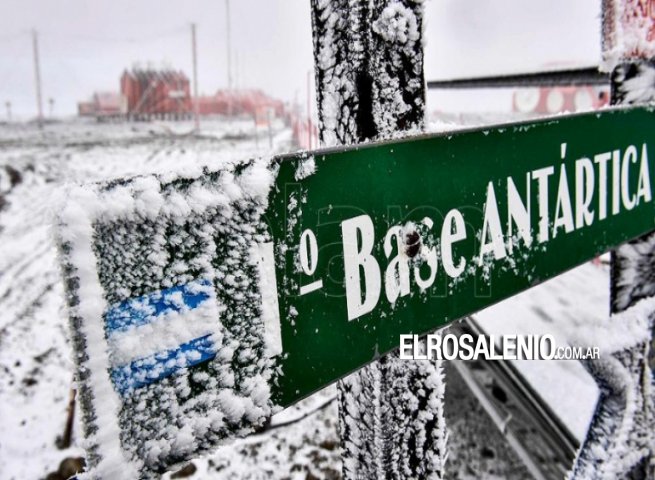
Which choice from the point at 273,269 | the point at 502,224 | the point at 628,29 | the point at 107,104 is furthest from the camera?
the point at 107,104

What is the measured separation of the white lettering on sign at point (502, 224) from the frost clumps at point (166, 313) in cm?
13

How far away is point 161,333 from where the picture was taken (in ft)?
1.77

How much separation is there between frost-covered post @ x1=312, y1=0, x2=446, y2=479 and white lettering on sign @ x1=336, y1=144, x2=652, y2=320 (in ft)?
0.73

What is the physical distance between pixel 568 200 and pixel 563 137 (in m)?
0.16

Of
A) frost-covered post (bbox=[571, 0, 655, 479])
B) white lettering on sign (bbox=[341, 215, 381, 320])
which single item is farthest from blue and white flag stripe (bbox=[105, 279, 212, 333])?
frost-covered post (bbox=[571, 0, 655, 479])

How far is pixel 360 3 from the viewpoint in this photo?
2.81 ft

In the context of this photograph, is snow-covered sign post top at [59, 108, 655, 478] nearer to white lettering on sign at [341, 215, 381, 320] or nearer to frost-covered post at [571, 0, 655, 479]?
white lettering on sign at [341, 215, 381, 320]

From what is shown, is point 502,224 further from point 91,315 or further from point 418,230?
point 91,315

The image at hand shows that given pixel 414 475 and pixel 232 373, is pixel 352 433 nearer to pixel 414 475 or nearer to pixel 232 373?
pixel 414 475

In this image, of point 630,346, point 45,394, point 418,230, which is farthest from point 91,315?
point 45,394

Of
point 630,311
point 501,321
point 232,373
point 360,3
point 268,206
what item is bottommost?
point 501,321

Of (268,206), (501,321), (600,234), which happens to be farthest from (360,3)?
(501,321)

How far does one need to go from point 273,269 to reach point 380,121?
0.41m

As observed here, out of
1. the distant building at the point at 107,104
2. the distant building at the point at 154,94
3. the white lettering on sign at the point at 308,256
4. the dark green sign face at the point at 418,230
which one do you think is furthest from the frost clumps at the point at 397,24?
the distant building at the point at 107,104
